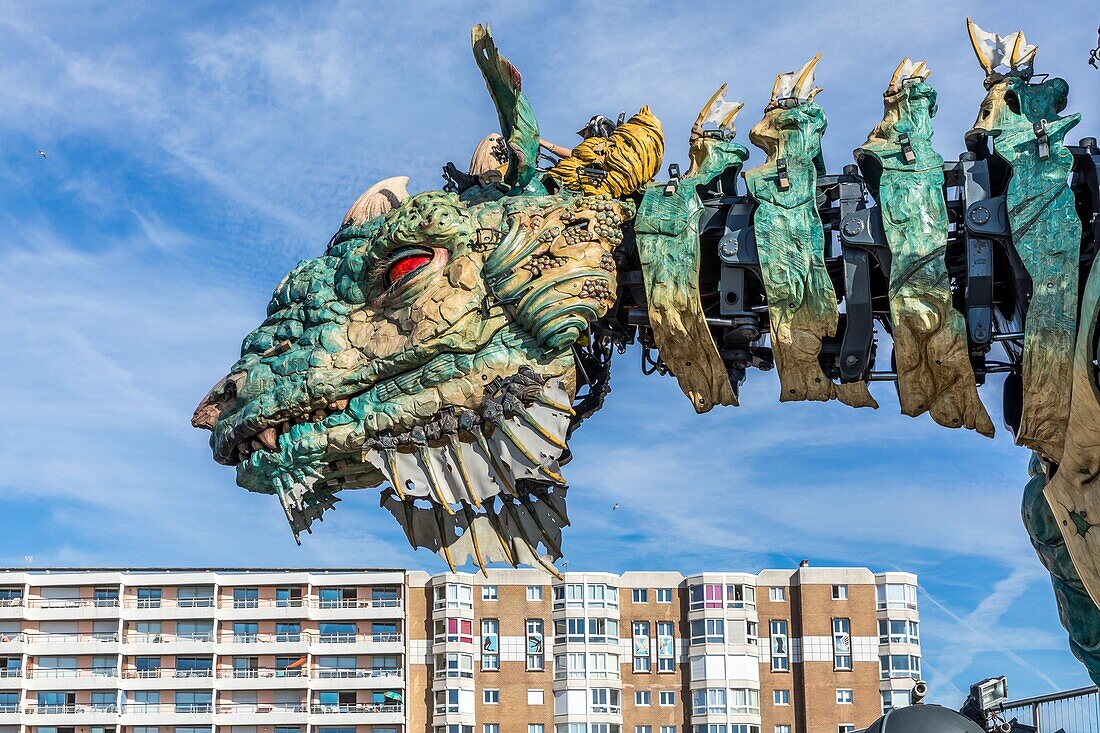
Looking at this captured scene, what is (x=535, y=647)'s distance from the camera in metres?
61.6

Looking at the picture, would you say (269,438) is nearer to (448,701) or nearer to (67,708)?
(448,701)

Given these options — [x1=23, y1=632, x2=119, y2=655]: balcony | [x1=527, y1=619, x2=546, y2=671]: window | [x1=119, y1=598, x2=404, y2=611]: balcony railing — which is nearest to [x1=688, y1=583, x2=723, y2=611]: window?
[x1=527, y1=619, x2=546, y2=671]: window

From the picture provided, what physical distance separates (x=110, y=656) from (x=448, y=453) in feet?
200

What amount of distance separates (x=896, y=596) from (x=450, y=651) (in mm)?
18306

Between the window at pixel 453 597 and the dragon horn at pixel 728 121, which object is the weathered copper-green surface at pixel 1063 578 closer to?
the dragon horn at pixel 728 121

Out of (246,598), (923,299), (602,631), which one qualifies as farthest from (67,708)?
(923,299)

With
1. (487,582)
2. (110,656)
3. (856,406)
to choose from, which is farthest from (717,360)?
(110,656)

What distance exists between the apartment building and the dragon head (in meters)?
53.9

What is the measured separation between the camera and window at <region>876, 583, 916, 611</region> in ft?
204

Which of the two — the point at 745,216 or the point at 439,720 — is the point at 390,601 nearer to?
the point at 439,720

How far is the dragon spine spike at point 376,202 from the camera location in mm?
7758

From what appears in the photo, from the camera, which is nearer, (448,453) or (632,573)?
(448,453)

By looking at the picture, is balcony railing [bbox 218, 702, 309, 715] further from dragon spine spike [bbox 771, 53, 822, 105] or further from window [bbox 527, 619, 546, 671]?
dragon spine spike [bbox 771, 53, 822, 105]

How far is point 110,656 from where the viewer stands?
63.9 m
